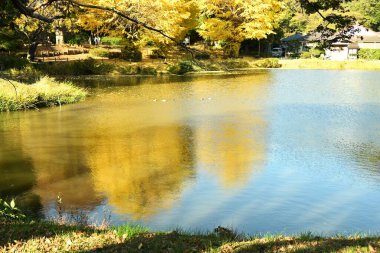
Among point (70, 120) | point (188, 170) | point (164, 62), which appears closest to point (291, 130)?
point (188, 170)

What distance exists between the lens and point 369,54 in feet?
170

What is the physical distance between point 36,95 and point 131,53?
66.2 ft

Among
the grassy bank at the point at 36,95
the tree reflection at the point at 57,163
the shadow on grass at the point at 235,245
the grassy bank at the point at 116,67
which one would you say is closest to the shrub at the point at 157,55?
the grassy bank at the point at 116,67

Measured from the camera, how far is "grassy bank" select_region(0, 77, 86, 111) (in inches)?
760

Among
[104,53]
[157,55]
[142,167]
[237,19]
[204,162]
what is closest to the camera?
[142,167]

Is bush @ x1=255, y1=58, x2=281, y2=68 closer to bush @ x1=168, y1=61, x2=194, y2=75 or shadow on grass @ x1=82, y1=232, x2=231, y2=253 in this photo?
bush @ x1=168, y1=61, x2=194, y2=75

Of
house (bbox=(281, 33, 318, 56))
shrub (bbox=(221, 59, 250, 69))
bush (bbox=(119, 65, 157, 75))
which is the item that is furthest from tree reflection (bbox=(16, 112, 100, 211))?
house (bbox=(281, 33, 318, 56))

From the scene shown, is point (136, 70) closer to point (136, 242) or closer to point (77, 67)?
point (77, 67)

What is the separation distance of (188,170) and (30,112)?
418 inches

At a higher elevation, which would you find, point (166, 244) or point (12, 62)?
point (12, 62)

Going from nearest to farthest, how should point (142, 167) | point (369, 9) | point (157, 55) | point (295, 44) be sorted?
point (142, 167) → point (157, 55) → point (295, 44) → point (369, 9)

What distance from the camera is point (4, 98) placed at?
1927 centimetres

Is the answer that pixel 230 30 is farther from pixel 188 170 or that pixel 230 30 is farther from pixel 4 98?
pixel 188 170

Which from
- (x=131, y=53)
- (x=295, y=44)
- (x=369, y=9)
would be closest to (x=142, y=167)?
(x=131, y=53)
